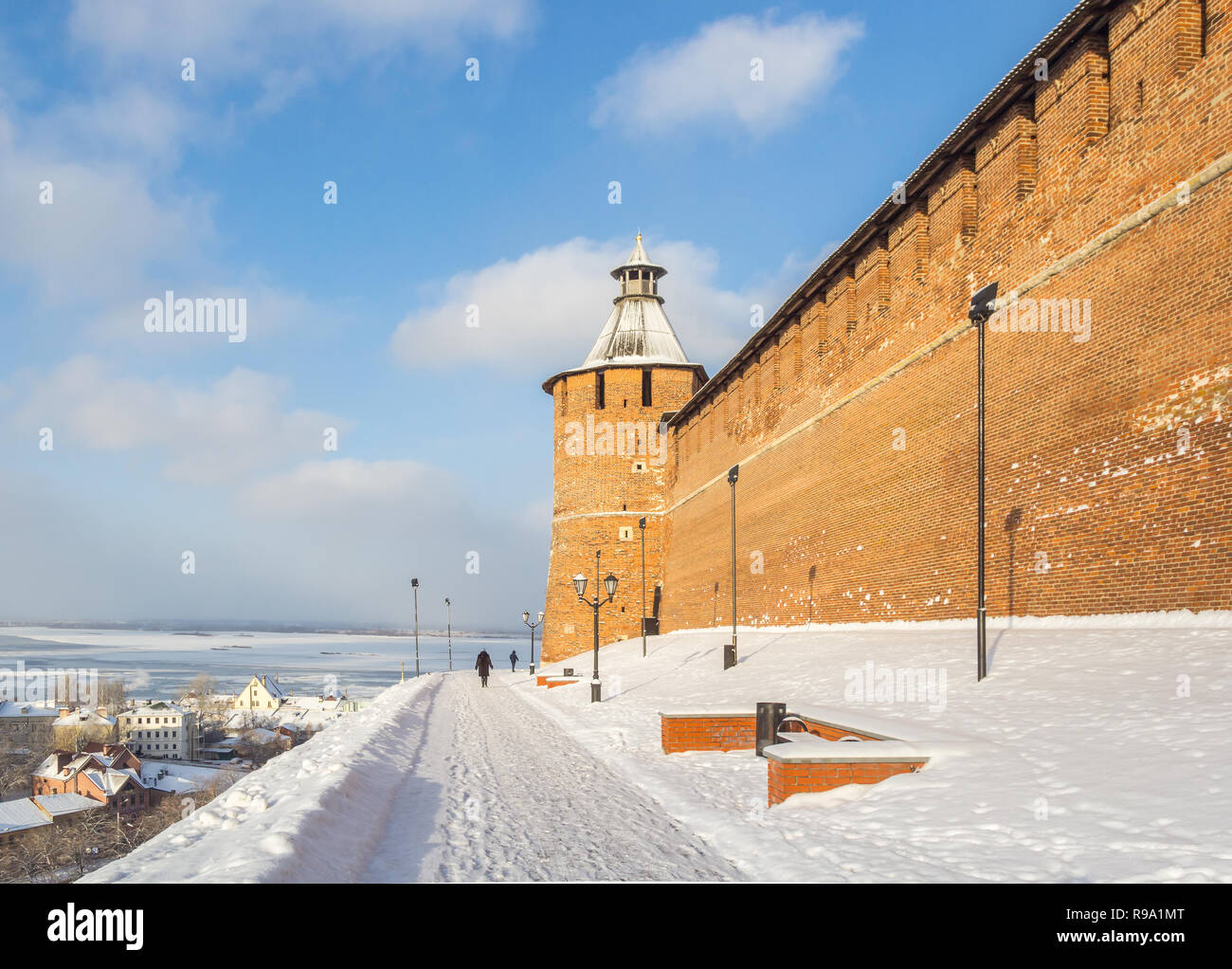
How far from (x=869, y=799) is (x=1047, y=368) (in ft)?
26.1

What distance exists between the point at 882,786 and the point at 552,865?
2565 mm

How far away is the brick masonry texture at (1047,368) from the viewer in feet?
30.8

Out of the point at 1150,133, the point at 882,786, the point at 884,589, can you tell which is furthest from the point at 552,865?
the point at 884,589

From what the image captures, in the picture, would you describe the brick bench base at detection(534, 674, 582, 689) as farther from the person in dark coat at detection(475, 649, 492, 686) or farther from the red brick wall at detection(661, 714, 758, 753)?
the red brick wall at detection(661, 714, 758, 753)

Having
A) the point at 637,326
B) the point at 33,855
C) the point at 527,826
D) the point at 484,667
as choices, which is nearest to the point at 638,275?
the point at 637,326

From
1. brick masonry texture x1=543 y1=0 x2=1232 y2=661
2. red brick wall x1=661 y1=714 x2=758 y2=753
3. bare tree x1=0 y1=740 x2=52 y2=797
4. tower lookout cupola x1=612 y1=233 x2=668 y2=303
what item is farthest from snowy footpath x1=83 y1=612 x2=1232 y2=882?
tower lookout cupola x1=612 y1=233 x2=668 y2=303

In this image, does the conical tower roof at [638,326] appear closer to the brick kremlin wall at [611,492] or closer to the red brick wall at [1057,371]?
the brick kremlin wall at [611,492]

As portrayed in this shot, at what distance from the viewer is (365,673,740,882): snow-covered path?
17.0 ft

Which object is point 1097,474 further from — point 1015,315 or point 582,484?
point 582,484

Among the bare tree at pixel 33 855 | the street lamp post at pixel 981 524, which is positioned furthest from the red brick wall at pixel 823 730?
the bare tree at pixel 33 855

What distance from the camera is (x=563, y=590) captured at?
40.4 m

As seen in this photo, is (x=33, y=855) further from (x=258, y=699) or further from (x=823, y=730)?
(x=258, y=699)

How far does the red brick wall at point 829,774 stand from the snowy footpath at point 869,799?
0.10m
